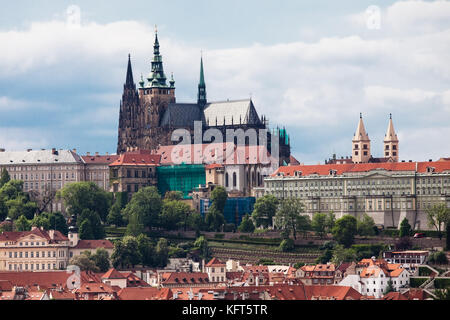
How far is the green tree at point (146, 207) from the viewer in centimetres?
12775

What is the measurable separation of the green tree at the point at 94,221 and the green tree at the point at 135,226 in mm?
2391

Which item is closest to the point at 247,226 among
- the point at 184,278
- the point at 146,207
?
the point at 146,207

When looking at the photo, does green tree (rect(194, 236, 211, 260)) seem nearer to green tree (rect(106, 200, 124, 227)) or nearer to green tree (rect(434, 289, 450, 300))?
green tree (rect(106, 200, 124, 227))

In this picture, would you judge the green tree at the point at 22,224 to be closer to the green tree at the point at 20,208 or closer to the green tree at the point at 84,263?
the green tree at the point at 20,208

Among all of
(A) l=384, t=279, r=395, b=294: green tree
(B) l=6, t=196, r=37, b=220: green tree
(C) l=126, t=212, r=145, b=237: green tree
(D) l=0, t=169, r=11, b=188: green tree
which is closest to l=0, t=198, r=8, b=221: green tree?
(B) l=6, t=196, r=37, b=220: green tree

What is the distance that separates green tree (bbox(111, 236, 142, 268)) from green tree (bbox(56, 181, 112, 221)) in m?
16.1

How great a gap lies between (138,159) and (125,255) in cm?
2808

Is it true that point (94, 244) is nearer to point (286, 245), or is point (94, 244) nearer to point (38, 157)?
point (286, 245)

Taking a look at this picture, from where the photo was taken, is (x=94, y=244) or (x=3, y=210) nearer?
(x=94, y=244)

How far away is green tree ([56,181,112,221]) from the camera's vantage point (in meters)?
133

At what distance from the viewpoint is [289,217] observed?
392ft

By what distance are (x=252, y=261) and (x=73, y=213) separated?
868 inches

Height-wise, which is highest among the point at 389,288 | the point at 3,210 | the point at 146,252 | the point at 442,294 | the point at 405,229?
the point at 3,210

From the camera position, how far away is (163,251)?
119 m
